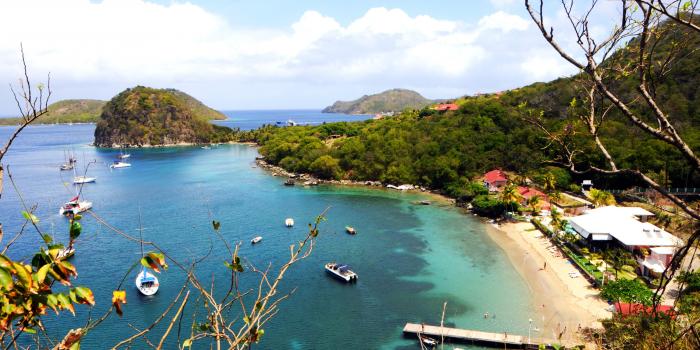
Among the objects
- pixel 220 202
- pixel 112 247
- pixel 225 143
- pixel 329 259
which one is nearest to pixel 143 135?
pixel 225 143

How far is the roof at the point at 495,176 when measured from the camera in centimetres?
5295

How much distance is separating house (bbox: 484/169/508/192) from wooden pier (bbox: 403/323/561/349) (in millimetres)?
31232

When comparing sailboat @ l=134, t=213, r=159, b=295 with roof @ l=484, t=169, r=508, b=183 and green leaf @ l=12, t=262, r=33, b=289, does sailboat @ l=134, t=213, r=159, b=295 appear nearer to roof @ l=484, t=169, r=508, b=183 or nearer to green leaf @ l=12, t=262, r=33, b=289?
green leaf @ l=12, t=262, r=33, b=289

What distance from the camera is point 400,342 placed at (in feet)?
72.8

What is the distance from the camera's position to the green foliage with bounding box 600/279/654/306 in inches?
886

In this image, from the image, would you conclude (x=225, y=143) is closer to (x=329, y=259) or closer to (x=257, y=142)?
(x=257, y=142)

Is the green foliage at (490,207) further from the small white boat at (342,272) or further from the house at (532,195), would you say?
the small white boat at (342,272)

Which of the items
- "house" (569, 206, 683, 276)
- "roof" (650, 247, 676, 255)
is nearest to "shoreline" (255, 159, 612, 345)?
"house" (569, 206, 683, 276)

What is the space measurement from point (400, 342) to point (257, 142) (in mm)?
104919

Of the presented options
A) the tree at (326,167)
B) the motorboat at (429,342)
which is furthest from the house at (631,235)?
the tree at (326,167)

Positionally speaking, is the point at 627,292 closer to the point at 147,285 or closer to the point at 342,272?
the point at 342,272

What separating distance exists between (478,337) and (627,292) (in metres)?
8.55

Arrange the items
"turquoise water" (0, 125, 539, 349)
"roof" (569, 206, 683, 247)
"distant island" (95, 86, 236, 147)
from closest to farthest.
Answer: "turquoise water" (0, 125, 539, 349), "roof" (569, 206, 683, 247), "distant island" (95, 86, 236, 147)

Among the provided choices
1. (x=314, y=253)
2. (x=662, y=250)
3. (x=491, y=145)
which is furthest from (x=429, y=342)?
(x=491, y=145)
